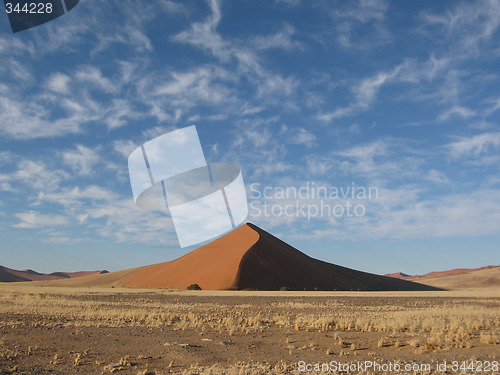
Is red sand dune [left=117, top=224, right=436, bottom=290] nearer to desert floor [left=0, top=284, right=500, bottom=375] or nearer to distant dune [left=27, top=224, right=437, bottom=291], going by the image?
distant dune [left=27, top=224, right=437, bottom=291]

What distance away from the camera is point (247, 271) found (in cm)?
6812

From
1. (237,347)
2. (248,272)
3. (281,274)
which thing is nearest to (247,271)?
(248,272)

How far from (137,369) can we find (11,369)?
2.85 meters

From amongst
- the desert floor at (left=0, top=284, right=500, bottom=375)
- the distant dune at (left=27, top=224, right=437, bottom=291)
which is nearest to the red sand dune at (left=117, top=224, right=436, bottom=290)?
the distant dune at (left=27, top=224, right=437, bottom=291)

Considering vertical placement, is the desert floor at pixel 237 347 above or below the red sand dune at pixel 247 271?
below

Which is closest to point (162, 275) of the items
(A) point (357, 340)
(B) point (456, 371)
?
(A) point (357, 340)

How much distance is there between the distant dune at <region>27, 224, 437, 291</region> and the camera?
220ft

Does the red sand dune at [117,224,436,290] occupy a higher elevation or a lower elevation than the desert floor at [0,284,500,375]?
higher

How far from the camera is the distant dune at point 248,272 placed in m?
66.9

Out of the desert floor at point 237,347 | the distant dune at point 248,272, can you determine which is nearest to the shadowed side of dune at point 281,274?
the distant dune at point 248,272

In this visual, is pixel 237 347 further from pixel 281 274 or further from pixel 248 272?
pixel 281 274

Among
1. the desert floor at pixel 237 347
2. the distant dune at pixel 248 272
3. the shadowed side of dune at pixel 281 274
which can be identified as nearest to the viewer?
the desert floor at pixel 237 347

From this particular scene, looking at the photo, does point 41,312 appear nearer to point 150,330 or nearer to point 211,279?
point 150,330

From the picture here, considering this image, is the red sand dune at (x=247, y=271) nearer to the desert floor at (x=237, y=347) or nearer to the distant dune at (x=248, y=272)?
the distant dune at (x=248, y=272)
